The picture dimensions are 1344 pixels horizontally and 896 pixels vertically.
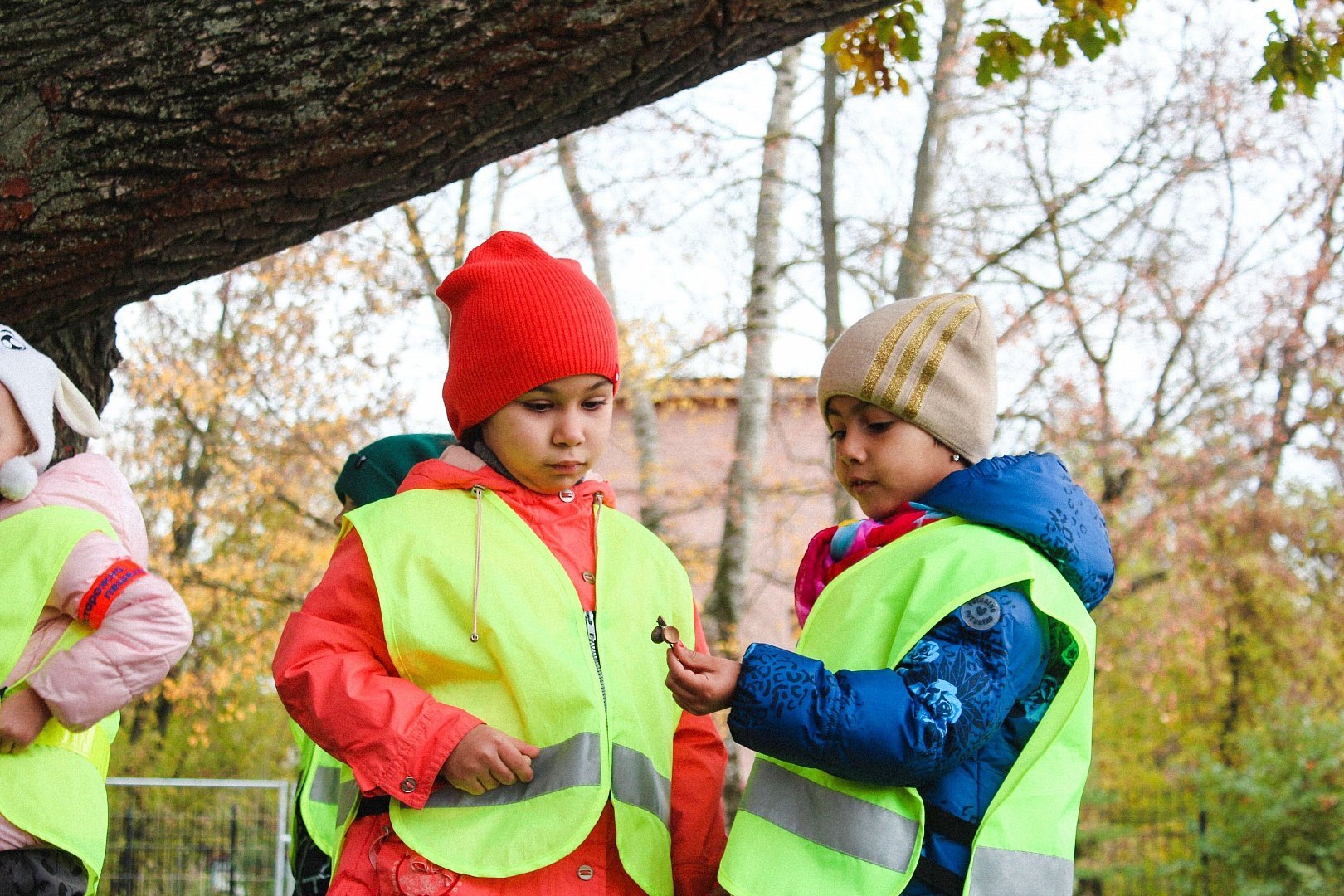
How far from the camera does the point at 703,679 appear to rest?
6.21 feet

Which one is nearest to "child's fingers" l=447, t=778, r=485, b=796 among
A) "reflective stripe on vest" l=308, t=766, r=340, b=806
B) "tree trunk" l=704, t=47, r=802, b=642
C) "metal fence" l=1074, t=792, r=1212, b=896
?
"reflective stripe on vest" l=308, t=766, r=340, b=806

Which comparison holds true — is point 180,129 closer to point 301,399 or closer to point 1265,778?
point 1265,778

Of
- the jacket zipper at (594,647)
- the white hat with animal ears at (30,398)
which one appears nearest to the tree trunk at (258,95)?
the white hat with animal ears at (30,398)

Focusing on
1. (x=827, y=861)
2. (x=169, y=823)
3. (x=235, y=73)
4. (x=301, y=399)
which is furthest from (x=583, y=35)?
(x=301, y=399)

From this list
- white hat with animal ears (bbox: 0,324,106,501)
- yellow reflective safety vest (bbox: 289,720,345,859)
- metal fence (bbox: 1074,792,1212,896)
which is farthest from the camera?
metal fence (bbox: 1074,792,1212,896)

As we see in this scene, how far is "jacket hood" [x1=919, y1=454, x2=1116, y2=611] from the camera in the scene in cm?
203

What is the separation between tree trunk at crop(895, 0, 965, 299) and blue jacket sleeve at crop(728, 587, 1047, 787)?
30.4 feet

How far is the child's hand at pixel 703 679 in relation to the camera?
1891 mm

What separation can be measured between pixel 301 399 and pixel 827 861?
1197 centimetres

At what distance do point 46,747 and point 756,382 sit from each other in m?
8.33

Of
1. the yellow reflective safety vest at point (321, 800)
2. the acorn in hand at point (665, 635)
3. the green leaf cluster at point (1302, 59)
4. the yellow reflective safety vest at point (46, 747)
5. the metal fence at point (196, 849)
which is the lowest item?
the metal fence at point (196, 849)

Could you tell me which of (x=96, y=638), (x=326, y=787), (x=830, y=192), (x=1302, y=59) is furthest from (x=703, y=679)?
(x=830, y=192)

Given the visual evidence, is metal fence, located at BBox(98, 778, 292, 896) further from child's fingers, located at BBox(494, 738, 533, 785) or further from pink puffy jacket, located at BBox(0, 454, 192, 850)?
child's fingers, located at BBox(494, 738, 533, 785)

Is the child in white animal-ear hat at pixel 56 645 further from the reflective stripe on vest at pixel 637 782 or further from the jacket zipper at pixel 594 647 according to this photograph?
the reflective stripe on vest at pixel 637 782
